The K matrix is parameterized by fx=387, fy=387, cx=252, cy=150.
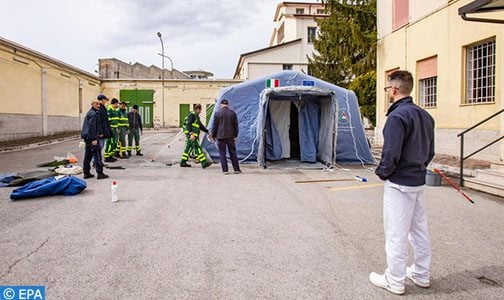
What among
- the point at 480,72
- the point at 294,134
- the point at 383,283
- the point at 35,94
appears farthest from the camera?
the point at 35,94

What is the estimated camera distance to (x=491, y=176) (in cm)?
839

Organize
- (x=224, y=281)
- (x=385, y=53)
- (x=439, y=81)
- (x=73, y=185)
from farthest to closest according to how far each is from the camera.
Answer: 1. (x=385, y=53)
2. (x=439, y=81)
3. (x=73, y=185)
4. (x=224, y=281)

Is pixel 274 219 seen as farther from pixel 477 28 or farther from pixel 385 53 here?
pixel 385 53

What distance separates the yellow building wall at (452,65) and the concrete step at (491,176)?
5.06 ft

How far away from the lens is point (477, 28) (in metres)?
11.6

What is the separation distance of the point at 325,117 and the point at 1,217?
9425 mm

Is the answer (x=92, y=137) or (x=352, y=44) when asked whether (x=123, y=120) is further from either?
(x=352, y=44)

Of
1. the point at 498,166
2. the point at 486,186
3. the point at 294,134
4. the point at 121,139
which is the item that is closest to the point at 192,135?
the point at 121,139

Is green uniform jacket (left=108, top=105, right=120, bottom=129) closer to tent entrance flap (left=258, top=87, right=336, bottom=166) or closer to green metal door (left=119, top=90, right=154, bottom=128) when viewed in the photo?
tent entrance flap (left=258, top=87, right=336, bottom=166)

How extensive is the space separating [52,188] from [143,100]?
2872cm

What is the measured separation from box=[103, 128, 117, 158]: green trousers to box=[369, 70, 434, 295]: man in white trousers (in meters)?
10.6

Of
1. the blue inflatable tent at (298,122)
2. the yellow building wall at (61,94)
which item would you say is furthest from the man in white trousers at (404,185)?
the yellow building wall at (61,94)

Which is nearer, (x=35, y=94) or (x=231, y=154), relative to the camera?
(x=231, y=154)

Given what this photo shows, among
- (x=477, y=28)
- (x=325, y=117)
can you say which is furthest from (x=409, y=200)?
(x=477, y=28)
